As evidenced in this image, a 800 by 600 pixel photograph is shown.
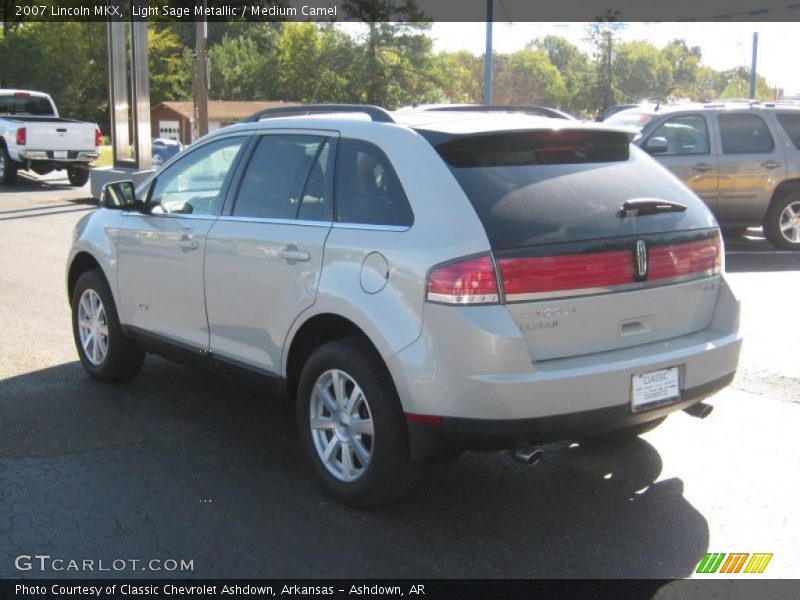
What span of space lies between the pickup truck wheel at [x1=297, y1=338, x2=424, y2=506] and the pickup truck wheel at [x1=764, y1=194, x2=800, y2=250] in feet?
31.2

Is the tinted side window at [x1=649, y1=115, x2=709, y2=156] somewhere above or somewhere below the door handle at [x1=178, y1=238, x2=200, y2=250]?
above

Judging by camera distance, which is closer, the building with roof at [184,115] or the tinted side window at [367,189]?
the tinted side window at [367,189]

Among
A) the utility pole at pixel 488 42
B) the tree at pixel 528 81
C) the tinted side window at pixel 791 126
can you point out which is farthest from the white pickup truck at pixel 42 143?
the tree at pixel 528 81

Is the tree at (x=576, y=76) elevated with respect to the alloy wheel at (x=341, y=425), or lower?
elevated

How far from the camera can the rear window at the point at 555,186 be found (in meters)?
3.97

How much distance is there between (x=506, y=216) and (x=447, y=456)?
1043 millimetres

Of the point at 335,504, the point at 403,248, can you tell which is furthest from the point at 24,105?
the point at 403,248

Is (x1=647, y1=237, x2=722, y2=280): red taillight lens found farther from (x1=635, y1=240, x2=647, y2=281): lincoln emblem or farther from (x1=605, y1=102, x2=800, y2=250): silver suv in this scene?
(x1=605, y1=102, x2=800, y2=250): silver suv

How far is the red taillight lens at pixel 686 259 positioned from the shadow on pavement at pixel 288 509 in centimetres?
107

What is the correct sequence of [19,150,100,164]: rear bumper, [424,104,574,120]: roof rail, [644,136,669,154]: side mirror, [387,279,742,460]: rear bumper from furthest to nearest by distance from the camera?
[19,150,100,164]: rear bumper, [644,136,669,154]: side mirror, [424,104,574,120]: roof rail, [387,279,742,460]: rear bumper

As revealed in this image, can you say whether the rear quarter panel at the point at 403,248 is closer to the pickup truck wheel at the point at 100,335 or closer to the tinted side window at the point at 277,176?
the tinted side window at the point at 277,176

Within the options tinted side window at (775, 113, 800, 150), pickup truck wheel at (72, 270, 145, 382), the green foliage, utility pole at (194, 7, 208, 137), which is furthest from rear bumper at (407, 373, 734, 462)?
the green foliage

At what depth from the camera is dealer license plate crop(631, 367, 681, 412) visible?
160 inches

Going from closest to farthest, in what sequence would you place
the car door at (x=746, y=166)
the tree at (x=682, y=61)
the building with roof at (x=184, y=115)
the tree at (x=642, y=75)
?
1. the car door at (x=746, y=166)
2. the building with roof at (x=184, y=115)
3. the tree at (x=642, y=75)
4. the tree at (x=682, y=61)
